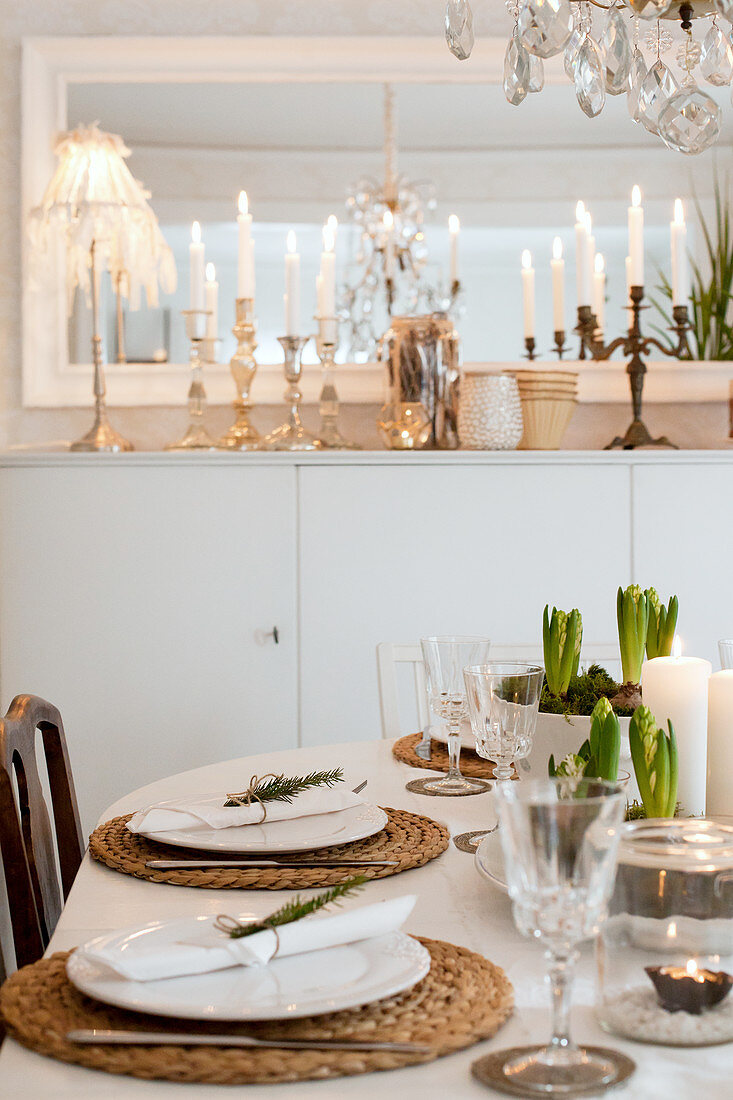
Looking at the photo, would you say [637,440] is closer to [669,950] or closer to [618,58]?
[618,58]

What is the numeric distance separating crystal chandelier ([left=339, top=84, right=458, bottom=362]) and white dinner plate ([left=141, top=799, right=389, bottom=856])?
171 cm

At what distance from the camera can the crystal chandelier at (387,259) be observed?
106 inches

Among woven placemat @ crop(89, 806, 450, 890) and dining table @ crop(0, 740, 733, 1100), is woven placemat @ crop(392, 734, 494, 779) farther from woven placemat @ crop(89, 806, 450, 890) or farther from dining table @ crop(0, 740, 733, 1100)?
woven placemat @ crop(89, 806, 450, 890)

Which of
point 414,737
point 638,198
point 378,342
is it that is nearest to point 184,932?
point 414,737

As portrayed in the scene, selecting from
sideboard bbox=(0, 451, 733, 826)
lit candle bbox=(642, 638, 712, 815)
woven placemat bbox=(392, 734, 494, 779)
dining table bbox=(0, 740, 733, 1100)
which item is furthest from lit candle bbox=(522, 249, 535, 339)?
lit candle bbox=(642, 638, 712, 815)

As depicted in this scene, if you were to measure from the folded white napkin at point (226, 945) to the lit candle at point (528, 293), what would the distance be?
2.07 meters

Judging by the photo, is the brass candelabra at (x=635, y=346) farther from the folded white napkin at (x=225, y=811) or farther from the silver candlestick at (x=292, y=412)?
the folded white napkin at (x=225, y=811)

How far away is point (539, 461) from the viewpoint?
2441mm

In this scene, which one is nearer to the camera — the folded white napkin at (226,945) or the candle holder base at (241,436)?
the folded white napkin at (226,945)

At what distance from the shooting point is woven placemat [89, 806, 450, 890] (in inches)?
41.1

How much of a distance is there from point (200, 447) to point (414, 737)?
1125 mm

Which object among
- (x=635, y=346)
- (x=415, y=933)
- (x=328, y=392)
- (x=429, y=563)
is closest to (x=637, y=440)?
(x=635, y=346)

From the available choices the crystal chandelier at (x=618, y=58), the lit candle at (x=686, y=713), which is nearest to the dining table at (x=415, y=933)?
the lit candle at (x=686, y=713)

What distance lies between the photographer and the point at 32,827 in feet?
4.22
